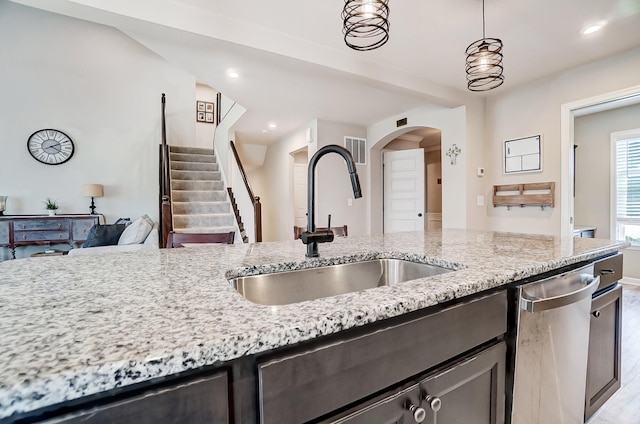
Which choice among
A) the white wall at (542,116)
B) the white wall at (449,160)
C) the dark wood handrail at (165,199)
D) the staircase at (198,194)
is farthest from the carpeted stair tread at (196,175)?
the white wall at (542,116)

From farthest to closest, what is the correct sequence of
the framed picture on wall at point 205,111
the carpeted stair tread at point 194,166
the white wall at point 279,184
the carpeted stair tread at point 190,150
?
1. the framed picture on wall at point 205,111
2. the carpeted stair tread at point 190,150
3. the white wall at point 279,184
4. the carpeted stair tread at point 194,166

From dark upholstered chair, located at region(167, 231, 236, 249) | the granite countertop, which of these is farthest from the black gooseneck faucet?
dark upholstered chair, located at region(167, 231, 236, 249)

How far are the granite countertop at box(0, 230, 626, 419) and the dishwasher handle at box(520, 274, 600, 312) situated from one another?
0.06 metres

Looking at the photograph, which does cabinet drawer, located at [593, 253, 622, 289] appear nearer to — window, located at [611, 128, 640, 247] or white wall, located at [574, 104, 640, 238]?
window, located at [611, 128, 640, 247]

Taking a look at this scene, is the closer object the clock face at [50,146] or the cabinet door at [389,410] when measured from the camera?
the cabinet door at [389,410]

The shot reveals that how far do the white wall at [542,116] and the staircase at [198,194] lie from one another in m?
3.81

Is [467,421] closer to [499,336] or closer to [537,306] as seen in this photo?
[499,336]

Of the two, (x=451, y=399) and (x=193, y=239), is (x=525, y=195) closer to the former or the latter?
(x=451, y=399)

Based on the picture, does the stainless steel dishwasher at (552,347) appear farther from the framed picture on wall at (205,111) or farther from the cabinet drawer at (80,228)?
the framed picture on wall at (205,111)

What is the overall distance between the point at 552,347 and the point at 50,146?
6902 millimetres

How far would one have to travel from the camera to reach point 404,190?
4898mm

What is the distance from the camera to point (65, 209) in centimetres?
505

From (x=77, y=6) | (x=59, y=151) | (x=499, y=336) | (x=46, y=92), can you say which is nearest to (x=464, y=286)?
(x=499, y=336)

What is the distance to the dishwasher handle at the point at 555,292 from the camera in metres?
0.91
